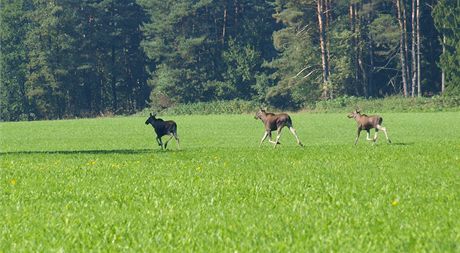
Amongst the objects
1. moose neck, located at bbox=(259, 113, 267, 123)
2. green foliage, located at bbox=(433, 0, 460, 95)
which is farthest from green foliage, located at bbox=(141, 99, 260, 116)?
moose neck, located at bbox=(259, 113, 267, 123)

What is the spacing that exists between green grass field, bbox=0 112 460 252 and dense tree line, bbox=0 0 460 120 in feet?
205

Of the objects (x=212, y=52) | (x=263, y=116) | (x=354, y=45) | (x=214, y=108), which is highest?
(x=212, y=52)

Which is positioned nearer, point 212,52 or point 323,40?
point 323,40

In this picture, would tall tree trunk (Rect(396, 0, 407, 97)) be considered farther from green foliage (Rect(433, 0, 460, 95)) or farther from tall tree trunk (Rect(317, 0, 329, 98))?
tall tree trunk (Rect(317, 0, 329, 98))

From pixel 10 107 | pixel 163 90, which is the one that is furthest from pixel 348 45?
pixel 10 107

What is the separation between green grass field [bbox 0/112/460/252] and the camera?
10.7m

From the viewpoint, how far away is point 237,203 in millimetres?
14398

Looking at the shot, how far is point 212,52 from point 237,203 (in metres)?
89.2

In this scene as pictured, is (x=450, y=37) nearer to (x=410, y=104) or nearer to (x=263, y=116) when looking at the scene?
(x=410, y=104)

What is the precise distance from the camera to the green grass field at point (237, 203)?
10.7 m

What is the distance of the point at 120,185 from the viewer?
58.2 feet

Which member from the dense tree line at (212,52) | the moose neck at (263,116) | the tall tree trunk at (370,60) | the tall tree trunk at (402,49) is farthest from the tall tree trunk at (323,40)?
the moose neck at (263,116)

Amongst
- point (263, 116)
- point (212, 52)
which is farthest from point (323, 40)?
point (263, 116)

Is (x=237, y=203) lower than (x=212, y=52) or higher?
lower
